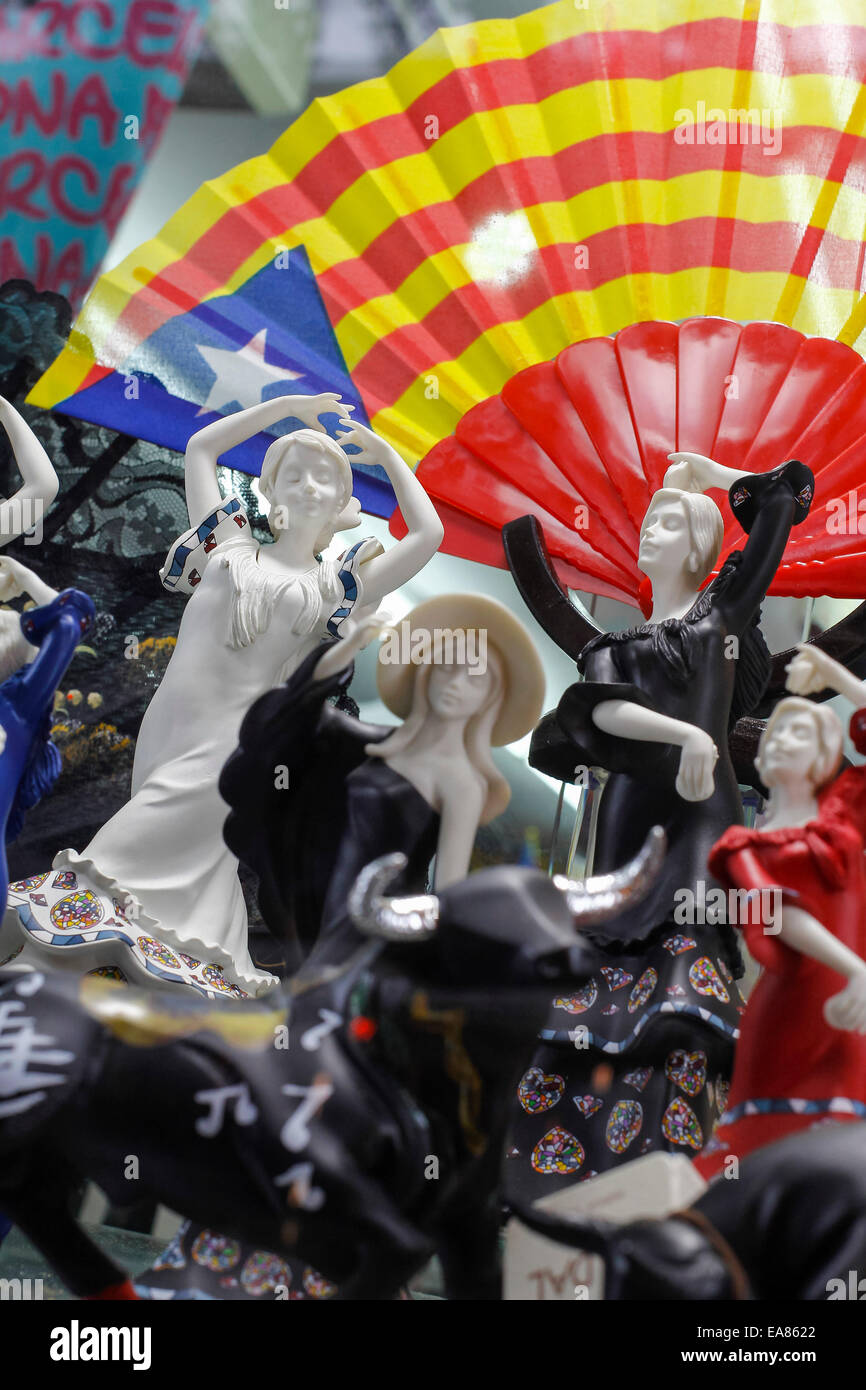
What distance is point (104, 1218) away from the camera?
13.1 feet

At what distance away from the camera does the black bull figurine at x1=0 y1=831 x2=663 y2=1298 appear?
2.08m

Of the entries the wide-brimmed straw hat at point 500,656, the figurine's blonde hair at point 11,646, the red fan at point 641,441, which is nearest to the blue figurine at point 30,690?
the figurine's blonde hair at point 11,646

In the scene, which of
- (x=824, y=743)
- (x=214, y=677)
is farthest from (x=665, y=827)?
(x=214, y=677)

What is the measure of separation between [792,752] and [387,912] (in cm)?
75

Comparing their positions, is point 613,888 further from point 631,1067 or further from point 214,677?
point 214,677

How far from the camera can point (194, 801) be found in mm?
3373

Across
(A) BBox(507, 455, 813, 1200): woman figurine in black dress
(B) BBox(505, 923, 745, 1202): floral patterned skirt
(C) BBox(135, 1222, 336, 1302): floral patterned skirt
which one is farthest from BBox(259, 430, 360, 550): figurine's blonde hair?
(C) BBox(135, 1222, 336, 1302): floral patterned skirt

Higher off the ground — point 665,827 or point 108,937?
point 665,827

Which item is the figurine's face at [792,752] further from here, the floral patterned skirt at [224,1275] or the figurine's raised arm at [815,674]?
the floral patterned skirt at [224,1275]

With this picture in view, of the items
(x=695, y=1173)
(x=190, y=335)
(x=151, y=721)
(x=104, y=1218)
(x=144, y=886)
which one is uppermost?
(x=190, y=335)

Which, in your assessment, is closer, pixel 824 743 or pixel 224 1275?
pixel 224 1275

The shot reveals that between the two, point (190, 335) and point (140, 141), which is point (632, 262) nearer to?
point (190, 335)
